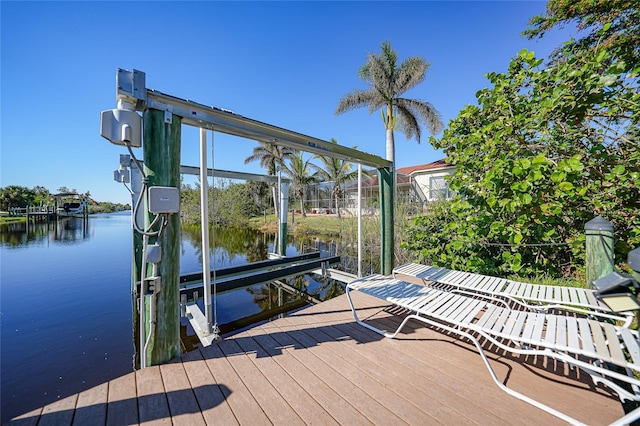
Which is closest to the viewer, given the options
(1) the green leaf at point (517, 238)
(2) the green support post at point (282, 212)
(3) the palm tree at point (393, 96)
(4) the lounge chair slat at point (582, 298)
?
(4) the lounge chair slat at point (582, 298)

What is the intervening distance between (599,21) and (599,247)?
6619mm

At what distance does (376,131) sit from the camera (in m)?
15.2

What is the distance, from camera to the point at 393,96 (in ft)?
45.7

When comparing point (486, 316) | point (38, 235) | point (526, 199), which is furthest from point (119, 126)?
point (38, 235)

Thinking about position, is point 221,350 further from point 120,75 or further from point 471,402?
point 120,75

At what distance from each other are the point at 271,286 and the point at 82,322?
3.60 meters

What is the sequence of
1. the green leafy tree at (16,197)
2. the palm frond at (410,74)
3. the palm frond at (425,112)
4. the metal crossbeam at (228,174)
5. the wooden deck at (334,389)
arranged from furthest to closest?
the green leafy tree at (16,197) < the palm frond at (425,112) < the palm frond at (410,74) < the metal crossbeam at (228,174) < the wooden deck at (334,389)

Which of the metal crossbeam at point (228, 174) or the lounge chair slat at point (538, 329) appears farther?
the metal crossbeam at point (228, 174)

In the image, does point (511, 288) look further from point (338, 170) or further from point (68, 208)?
point (68, 208)

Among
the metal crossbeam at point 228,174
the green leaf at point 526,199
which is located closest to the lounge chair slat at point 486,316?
the green leaf at point 526,199

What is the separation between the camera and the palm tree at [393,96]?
44.3ft

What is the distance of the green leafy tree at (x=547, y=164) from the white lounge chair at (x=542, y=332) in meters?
→ 1.73

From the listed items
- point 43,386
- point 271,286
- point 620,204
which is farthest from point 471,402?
point 271,286

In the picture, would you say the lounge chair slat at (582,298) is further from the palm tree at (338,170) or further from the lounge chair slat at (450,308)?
the palm tree at (338,170)
